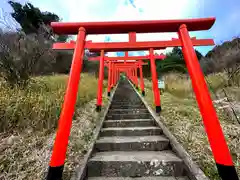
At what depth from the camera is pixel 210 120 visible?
1478 mm

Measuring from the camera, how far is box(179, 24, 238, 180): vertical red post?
1351 mm

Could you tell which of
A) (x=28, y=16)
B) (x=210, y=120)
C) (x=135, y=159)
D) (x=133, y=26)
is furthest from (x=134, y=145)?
(x=28, y=16)

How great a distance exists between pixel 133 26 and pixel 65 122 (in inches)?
61.1

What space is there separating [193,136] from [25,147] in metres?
2.67

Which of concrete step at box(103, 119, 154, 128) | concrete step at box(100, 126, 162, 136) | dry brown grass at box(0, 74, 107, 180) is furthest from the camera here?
concrete step at box(103, 119, 154, 128)

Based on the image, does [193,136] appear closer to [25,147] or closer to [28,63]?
[25,147]

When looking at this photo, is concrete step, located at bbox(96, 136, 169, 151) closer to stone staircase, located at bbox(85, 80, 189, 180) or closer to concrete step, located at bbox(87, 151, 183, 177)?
stone staircase, located at bbox(85, 80, 189, 180)

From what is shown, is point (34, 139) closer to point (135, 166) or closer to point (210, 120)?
point (135, 166)

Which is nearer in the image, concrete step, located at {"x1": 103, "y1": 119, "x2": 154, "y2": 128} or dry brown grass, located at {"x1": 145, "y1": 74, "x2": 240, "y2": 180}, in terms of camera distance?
dry brown grass, located at {"x1": 145, "y1": 74, "x2": 240, "y2": 180}

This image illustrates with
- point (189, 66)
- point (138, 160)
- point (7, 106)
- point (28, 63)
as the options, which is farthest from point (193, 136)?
point (28, 63)

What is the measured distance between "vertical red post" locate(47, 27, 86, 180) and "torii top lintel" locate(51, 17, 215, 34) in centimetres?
13

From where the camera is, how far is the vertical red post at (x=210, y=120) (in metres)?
1.35

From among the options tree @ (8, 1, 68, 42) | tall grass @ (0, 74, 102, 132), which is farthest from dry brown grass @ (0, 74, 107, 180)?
tree @ (8, 1, 68, 42)

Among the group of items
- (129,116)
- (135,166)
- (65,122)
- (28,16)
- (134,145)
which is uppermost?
(28,16)
